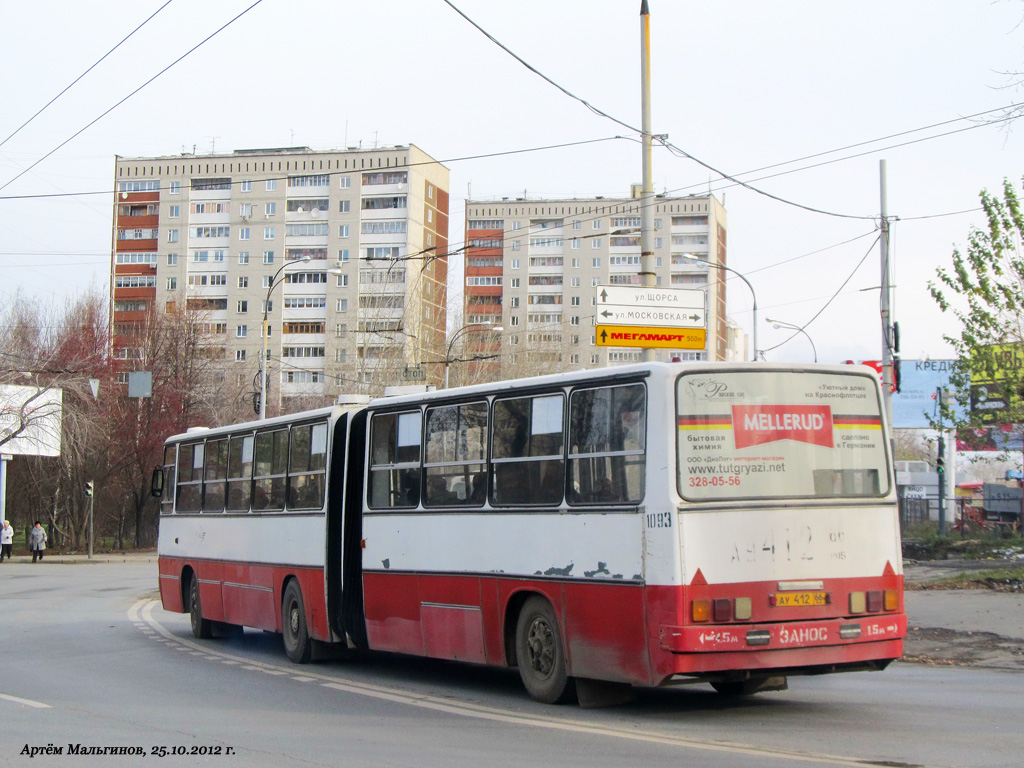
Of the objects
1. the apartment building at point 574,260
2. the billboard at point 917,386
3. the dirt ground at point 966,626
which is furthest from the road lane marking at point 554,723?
the apartment building at point 574,260

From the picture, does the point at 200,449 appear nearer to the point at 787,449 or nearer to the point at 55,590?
the point at 787,449

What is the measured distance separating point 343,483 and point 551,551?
420 centimetres

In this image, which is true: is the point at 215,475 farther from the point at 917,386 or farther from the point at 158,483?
the point at 917,386

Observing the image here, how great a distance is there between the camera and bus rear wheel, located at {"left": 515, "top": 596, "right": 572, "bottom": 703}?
1000cm

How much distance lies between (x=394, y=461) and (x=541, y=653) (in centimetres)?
308

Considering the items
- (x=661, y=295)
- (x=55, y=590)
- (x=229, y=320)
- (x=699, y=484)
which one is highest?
(x=229, y=320)

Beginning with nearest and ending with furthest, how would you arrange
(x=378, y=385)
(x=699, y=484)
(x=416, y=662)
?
1. (x=699, y=484)
2. (x=416, y=662)
3. (x=378, y=385)

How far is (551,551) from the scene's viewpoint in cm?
1005

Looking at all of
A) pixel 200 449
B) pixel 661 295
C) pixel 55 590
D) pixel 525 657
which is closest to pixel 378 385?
pixel 55 590

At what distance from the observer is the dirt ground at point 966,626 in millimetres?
13500

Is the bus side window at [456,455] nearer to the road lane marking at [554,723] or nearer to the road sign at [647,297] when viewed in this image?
the road lane marking at [554,723]

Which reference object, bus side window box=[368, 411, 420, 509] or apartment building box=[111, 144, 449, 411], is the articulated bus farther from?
apartment building box=[111, 144, 449, 411]

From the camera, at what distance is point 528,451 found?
34.2 ft

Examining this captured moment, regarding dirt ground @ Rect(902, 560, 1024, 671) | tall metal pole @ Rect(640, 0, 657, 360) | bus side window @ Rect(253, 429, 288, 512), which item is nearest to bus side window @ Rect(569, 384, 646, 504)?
dirt ground @ Rect(902, 560, 1024, 671)
